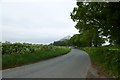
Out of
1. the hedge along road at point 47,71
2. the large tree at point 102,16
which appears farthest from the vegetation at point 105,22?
the hedge along road at point 47,71

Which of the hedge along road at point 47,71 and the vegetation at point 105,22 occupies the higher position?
the vegetation at point 105,22

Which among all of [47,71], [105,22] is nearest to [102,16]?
[105,22]

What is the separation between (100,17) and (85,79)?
14014 mm

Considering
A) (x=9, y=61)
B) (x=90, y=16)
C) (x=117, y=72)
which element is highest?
(x=90, y=16)

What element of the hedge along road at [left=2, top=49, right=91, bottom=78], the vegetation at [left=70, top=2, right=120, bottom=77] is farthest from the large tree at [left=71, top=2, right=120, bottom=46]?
the hedge along road at [left=2, top=49, right=91, bottom=78]

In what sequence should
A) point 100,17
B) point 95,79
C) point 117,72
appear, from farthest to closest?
point 100,17 < point 95,79 < point 117,72

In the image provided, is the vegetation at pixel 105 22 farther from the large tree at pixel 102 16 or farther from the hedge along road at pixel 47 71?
the hedge along road at pixel 47 71

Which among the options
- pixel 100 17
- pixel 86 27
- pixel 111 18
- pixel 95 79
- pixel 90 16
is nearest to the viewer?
pixel 95 79

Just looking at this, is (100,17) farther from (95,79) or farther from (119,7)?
(95,79)

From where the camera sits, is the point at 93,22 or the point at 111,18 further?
the point at 93,22

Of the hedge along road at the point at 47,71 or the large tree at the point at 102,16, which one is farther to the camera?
the large tree at the point at 102,16

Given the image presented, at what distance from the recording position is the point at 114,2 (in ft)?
76.7

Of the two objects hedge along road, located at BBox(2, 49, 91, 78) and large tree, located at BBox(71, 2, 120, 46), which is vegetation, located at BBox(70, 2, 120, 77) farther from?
hedge along road, located at BBox(2, 49, 91, 78)

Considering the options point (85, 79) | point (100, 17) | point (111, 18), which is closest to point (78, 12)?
point (100, 17)
